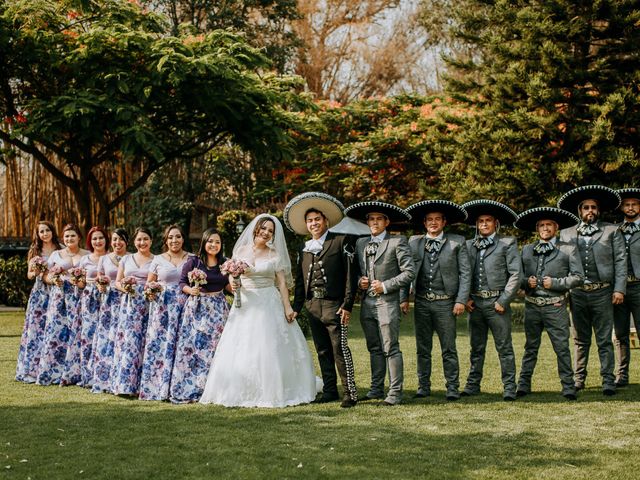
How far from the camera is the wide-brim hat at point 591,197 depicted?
7.75m

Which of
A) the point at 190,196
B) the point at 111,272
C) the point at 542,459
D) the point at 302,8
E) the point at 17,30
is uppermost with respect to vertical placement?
the point at 302,8

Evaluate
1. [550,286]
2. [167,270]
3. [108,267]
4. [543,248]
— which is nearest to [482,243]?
[543,248]

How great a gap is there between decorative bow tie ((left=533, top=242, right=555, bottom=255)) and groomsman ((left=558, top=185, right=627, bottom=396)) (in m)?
0.28

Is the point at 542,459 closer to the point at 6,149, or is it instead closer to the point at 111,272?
the point at 111,272

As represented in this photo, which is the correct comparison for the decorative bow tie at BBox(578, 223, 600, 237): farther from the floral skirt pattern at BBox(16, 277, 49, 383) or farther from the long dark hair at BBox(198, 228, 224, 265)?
the floral skirt pattern at BBox(16, 277, 49, 383)

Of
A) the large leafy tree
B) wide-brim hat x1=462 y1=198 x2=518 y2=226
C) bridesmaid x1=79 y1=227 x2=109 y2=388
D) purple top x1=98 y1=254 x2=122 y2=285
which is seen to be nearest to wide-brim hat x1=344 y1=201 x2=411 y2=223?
wide-brim hat x1=462 y1=198 x2=518 y2=226

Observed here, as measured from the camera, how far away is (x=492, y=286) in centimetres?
749

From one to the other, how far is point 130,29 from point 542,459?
1115cm

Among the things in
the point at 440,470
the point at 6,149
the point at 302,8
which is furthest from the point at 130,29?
the point at 302,8

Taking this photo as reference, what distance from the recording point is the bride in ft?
23.7

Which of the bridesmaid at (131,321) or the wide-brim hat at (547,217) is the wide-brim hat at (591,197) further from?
the bridesmaid at (131,321)

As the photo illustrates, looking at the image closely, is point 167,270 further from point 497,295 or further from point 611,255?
point 611,255

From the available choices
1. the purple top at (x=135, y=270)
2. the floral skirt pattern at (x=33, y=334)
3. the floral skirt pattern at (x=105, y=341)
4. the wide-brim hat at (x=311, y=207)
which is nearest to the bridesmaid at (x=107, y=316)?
the floral skirt pattern at (x=105, y=341)

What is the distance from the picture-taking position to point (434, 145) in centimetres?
1727
